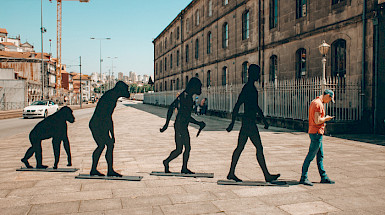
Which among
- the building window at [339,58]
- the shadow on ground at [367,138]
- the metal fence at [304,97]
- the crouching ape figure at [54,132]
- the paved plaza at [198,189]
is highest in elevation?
the building window at [339,58]

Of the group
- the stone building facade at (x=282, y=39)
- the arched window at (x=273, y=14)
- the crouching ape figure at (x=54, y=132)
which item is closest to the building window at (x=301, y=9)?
the stone building facade at (x=282, y=39)

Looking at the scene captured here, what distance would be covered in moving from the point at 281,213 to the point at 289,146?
578 cm

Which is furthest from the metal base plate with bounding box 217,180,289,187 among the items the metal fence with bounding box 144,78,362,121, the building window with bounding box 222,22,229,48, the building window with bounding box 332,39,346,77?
the building window with bounding box 222,22,229,48

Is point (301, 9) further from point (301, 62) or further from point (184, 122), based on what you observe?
point (184, 122)

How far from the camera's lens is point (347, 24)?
13.1m

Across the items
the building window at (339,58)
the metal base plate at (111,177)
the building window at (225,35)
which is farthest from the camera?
the building window at (225,35)

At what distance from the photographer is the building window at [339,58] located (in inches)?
536

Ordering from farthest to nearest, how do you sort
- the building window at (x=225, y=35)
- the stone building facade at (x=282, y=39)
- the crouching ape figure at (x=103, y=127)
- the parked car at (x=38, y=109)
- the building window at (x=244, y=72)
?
the building window at (x=225, y=35)
the building window at (x=244, y=72)
the parked car at (x=38, y=109)
the stone building facade at (x=282, y=39)
the crouching ape figure at (x=103, y=127)

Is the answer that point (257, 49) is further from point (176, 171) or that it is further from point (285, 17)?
point (176, 171)

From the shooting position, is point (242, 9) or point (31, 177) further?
point (242, 9)

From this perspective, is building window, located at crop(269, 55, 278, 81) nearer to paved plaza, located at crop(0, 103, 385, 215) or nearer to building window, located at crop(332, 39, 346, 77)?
building window, located at crop(332, 39, 346, 77)

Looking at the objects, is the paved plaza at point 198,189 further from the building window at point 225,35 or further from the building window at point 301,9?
the building window at point 225,35

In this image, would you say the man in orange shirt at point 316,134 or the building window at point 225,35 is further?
the building window at point 225,35

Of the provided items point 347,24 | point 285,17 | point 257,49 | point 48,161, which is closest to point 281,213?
point 48,161
